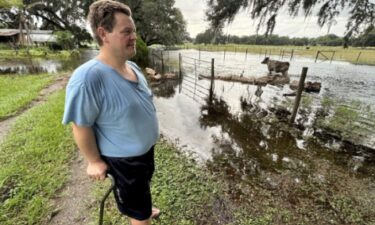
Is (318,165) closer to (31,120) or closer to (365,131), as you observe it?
(365,131)

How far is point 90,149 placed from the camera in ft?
4.24

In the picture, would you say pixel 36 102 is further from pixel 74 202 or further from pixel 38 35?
pixel 38 35

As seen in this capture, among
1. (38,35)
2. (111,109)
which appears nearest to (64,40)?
(38,35)

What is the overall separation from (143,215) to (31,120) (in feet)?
14.0

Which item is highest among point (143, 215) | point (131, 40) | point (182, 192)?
point (131, 40)

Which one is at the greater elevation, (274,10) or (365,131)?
(274,10)

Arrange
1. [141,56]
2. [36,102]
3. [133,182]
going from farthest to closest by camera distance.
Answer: [141,56]
[36,102]
[133,182]

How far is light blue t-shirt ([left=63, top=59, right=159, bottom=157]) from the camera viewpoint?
1.11 m

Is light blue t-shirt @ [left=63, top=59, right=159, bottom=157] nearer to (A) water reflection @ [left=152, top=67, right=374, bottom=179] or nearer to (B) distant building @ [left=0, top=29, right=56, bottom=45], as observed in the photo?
(A) water reflection @ [left=152, top=67, right=374, bottom=179]

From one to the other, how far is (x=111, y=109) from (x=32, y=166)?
2739 millimetres

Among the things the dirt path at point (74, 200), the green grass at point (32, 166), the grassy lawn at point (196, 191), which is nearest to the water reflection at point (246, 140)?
the grassy lawn at point (196, 191)

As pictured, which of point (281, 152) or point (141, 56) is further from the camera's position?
point (141, 56)

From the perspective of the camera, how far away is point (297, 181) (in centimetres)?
356

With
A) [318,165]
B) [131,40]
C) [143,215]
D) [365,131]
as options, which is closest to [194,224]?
[143,215]
